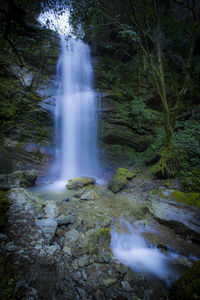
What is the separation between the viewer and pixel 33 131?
7.20m

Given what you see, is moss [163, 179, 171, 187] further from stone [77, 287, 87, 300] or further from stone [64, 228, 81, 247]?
stone [77, 287, 87, 300]

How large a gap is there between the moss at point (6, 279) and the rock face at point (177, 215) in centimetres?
289

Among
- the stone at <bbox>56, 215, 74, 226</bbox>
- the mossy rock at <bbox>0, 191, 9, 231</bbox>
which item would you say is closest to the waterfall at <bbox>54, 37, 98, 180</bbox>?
the stone at <bbox>56, 215, 74, 226</bbox>

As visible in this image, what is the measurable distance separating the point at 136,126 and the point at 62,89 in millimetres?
5978

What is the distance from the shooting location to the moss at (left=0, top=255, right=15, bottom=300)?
1208 millimetres

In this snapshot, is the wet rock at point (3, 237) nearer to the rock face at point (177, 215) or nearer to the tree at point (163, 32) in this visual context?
the rock face at point (177, 215)

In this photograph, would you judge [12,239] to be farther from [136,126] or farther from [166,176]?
[136,126]

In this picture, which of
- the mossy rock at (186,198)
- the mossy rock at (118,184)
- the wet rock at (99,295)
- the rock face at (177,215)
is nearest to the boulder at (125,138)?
the mossy rock at (118,184)

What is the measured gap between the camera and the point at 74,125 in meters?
8.48

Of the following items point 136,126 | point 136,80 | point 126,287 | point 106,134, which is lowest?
point 126,287

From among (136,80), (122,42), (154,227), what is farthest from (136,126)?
(122,42)

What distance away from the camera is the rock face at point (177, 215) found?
253 cm

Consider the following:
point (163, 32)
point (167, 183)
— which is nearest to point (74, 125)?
point (167, 183)

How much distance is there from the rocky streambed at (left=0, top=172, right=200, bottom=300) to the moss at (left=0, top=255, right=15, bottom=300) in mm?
50
